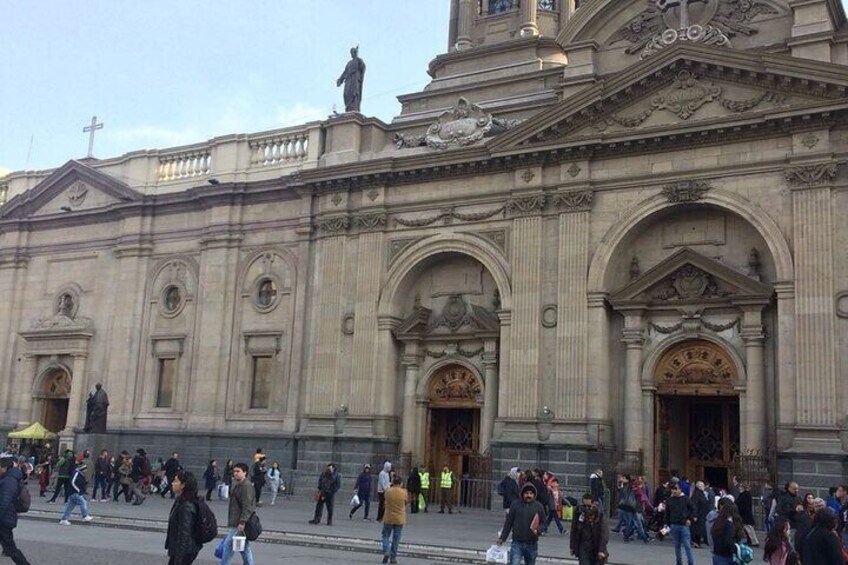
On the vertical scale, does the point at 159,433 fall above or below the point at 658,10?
below

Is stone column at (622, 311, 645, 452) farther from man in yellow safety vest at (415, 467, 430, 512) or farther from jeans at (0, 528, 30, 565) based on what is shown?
jeans at (0, 528, 30, 565)

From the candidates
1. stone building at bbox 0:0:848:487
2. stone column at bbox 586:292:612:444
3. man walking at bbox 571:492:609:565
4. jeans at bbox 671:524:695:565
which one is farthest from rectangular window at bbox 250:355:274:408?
man walking at bbox 571:492:609:565

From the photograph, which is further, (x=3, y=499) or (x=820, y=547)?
(x=3, y=499)

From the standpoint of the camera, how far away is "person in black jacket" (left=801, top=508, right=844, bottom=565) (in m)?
10.5

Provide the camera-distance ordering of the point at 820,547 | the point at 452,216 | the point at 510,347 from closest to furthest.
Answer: the point at 820,547 < the point at 510,347 < the point at 452,216

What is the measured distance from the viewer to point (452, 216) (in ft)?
104

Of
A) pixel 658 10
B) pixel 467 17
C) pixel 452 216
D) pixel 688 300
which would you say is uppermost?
pixel 467 17

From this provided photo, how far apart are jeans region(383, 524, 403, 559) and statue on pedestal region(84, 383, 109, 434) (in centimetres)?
2078

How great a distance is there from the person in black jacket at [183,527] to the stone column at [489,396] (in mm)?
19526

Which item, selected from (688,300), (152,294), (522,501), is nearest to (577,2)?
(688,300)

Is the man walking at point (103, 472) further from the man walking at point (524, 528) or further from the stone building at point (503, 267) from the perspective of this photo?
the man walking at point (524, 528)

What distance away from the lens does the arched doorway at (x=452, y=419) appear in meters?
31.9

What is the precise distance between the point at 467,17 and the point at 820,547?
32194 millimetres

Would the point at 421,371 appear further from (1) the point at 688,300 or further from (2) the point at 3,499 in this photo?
(2) the point at 3,499
